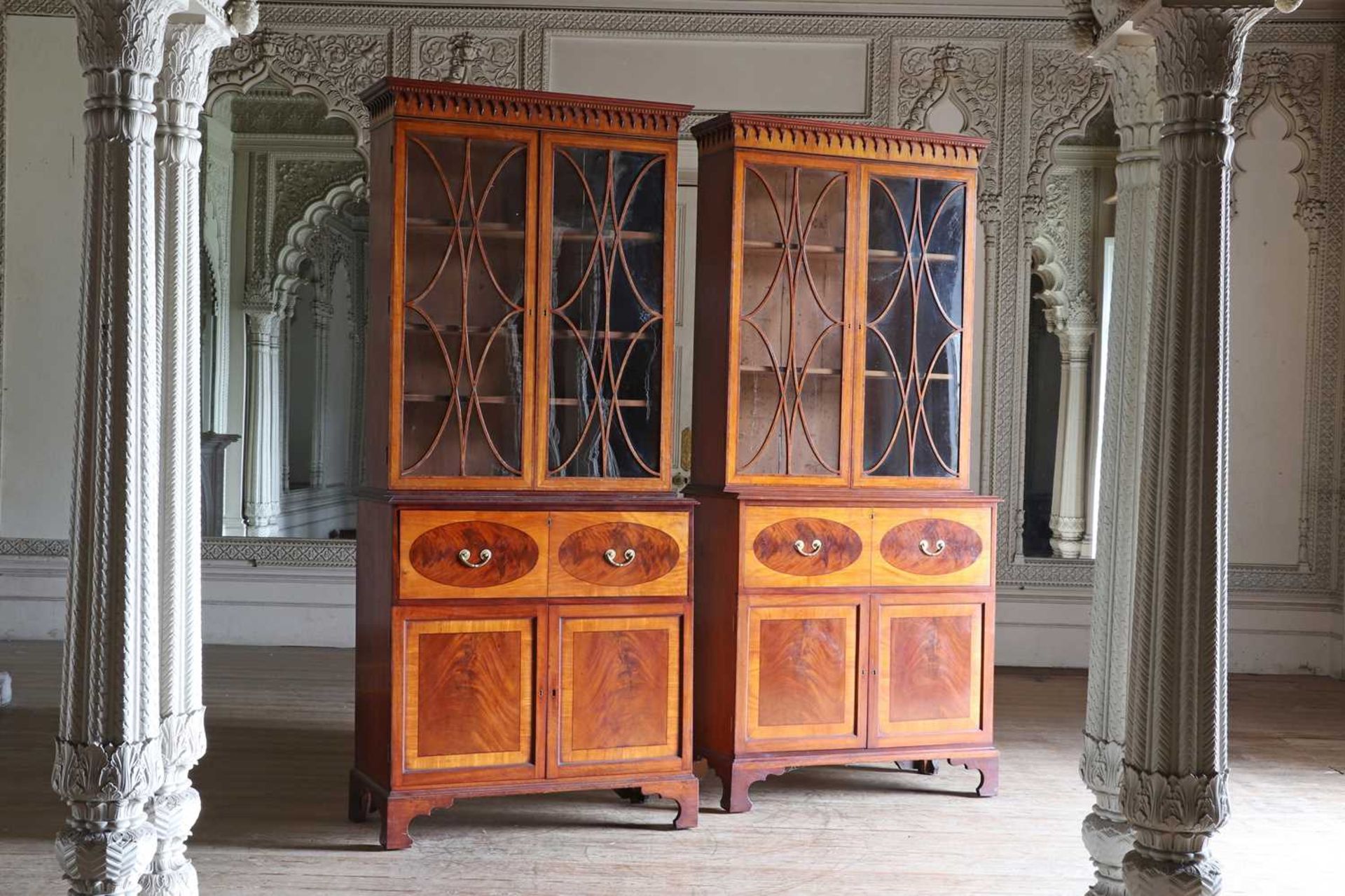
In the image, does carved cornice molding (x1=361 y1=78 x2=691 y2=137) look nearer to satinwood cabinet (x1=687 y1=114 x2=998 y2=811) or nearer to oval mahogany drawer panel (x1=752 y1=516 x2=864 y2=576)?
satinwood cabinet (x1=687 y1=114 x2=998 y2=811)

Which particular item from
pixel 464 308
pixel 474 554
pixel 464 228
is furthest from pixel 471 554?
pixel 464 228

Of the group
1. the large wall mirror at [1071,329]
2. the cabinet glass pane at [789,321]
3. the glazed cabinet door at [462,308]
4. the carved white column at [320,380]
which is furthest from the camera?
the carved white column at [320,380]

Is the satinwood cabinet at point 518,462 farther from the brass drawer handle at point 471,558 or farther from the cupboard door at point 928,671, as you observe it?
the cupboard door at point 928,671

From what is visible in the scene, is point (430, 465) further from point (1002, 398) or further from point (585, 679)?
point (1002, 398)

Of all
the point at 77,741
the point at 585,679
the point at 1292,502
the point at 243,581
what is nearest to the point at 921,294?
the point at 585,679

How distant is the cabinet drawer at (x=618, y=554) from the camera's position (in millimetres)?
3934

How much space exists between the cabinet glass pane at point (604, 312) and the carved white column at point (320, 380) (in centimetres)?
416

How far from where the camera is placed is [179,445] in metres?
3.00

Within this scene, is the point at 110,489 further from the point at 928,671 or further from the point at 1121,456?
the point at 928,671

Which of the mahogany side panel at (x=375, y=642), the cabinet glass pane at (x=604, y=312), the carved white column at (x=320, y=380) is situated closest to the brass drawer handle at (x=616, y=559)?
the cabinet glass pane at (x=604, y=312)

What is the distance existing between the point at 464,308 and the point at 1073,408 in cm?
415

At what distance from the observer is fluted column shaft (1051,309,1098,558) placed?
6961 millimetres

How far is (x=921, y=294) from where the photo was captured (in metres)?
4.49

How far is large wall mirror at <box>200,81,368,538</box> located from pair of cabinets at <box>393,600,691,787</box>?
3467 mm
